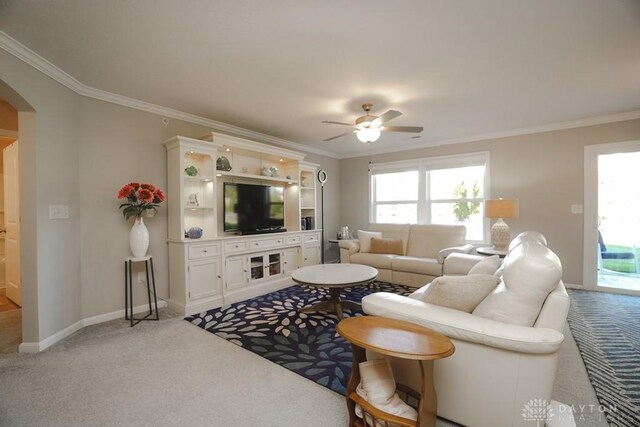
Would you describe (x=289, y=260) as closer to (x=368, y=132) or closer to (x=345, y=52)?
(x=368, y=132)

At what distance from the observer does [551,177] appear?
14.2 feet

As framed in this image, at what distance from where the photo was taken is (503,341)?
130cm

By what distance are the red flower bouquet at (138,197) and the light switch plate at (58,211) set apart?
46 centimetres

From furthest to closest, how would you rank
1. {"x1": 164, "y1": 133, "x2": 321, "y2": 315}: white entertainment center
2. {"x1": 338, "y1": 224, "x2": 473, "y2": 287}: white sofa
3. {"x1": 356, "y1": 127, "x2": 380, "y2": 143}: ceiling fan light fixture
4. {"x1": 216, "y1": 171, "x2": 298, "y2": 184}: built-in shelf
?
{"x1": 338, "y1": 224, "x2": 473, "y2": 287}: white sofa → {"x1": 216, "y1": 171, "x2": 298, "y2": 184}: built-in shelf → {"x1": 164, "y1": 133, "x2": 321, "y2": 315}: white entertainment center → {"x1": 356, "y1": 127, "x2": 380, "y2": 143}: ceiling fan light fixture

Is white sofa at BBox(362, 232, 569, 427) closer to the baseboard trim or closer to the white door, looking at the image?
the baseboard trim

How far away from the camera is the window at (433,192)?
197 inches

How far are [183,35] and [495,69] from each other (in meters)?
2.76

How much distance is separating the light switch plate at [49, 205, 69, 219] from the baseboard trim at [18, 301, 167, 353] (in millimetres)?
1095

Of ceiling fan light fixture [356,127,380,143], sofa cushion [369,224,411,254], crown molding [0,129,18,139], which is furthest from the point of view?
sofa cushion [369,224,411,254]

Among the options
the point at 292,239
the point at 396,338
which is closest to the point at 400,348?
the point at 396,338

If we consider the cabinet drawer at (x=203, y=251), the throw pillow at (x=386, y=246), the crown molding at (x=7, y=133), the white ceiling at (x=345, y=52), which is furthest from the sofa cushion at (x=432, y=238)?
the crown molding at (x=7, y=133)

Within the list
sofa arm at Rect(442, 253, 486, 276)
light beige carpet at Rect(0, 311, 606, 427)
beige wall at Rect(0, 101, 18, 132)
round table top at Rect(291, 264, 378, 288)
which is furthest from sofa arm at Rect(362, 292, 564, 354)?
beige wall at Rect(0, 101, 18, 132)
